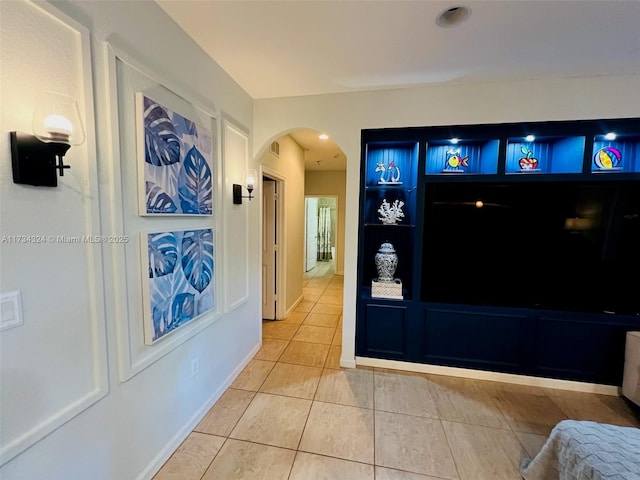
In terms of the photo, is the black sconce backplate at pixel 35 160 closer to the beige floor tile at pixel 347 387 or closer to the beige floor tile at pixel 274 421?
the beige floor tile at pixel 274 421

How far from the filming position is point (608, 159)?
2.40 metres

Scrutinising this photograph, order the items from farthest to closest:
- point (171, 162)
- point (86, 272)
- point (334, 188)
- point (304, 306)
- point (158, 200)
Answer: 1. point (334, 188)
2. point (304, 306)
3. point (171, 162)
4. point (158, 200)
5. point (86, 272)

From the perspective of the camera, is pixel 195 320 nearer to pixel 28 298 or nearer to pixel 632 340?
pixel 28 298

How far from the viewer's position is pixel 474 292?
260 centimetres

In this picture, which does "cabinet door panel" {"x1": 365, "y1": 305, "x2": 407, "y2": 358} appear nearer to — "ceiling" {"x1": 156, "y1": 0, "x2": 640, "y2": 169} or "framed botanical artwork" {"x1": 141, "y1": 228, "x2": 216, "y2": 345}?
"framed botanical artwork" {"x1": 141, "y1": 228, "x2": 216, "y2": 345}

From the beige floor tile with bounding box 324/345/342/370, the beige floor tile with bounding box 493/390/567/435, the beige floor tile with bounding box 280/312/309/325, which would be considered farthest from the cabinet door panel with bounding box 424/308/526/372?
the beige floor tile with bounding box 280/312/309/325

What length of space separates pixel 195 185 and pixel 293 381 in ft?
6.22

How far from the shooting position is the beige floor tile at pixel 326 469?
5.33 ft

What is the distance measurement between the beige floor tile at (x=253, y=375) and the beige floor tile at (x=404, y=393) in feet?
3.42

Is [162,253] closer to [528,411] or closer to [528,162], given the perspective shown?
[528,411]

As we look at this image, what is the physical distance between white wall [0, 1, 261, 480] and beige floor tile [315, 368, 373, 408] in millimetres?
1146

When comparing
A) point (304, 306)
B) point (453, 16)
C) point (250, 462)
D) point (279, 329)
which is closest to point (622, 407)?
point (250, 462)

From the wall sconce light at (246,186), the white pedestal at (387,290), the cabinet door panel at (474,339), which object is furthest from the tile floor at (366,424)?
the wall sconce light at (246,186)

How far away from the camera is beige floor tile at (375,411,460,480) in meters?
1.70
